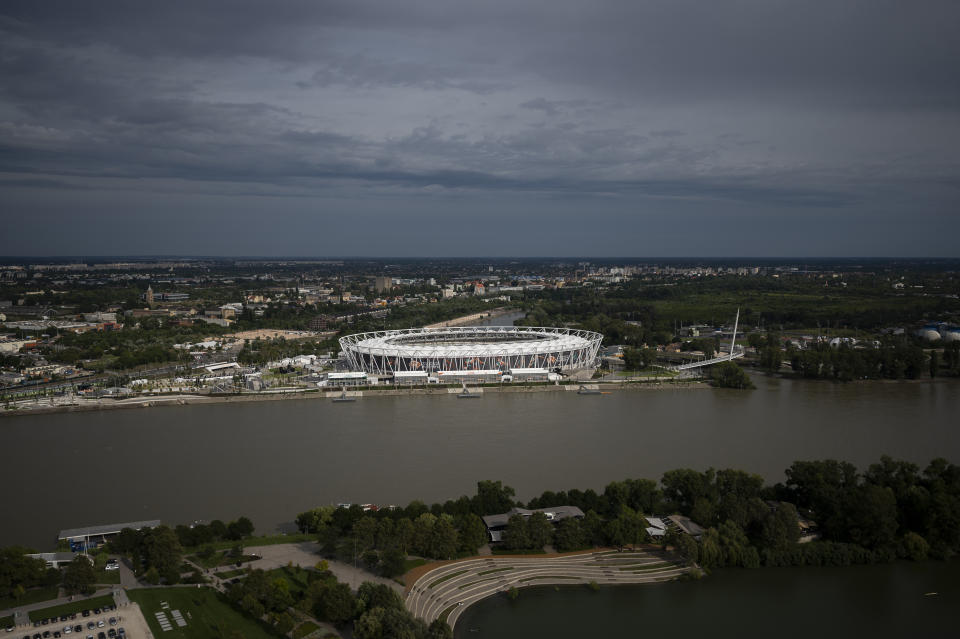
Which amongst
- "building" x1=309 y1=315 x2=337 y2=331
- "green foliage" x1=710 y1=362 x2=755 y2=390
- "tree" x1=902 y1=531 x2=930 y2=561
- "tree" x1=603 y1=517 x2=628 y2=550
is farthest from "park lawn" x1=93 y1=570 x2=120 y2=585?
"building" x1=309 y1=315 x2=337 y2=331

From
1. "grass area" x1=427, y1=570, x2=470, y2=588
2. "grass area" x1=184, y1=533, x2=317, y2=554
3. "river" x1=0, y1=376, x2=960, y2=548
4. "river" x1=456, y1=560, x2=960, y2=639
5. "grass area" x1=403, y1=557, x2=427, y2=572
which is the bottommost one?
"river" x1=456, y1=560, x2=960, y2=639

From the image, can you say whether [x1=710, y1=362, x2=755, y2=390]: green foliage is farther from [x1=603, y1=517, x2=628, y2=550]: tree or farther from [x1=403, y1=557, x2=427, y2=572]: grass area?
[x1=403, y1=557, x2=427, y2=572]: grass area

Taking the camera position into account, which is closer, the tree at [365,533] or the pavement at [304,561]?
the pavement at [304,561]

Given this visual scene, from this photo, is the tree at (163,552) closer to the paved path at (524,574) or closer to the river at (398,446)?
the river at (398,446)

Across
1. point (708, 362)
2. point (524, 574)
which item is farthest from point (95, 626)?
point (708, 362)

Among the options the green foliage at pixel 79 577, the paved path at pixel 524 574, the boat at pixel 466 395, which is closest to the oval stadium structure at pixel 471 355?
the boat at pixel 466 395

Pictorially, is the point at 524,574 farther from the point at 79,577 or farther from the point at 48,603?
the point at 48,603
